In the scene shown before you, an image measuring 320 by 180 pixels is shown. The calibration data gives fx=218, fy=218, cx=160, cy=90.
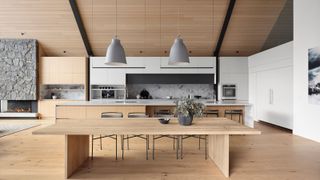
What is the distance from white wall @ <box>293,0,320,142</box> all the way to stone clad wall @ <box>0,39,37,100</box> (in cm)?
778

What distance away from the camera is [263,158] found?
3.43m

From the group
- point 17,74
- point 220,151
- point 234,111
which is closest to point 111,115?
point 220,151

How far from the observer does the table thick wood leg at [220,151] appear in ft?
8.95

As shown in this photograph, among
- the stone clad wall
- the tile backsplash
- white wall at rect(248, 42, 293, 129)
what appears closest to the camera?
white wall at rect(248, 42, 293, 129)

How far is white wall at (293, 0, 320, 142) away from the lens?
14.7 ft

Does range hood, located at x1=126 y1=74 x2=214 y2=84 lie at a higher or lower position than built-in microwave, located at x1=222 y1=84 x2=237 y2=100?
higher

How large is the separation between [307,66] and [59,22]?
6.64m

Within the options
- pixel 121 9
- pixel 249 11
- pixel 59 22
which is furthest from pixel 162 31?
pixel 59 22

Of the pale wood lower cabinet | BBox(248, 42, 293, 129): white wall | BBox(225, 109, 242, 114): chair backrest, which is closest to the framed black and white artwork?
BBox(248, 42, 293, 129): white wall

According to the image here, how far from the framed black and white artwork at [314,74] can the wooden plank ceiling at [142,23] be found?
2.11 metres

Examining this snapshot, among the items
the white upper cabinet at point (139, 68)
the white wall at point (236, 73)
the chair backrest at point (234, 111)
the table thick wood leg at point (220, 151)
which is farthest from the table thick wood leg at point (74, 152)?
the white wall at point (236, 73)

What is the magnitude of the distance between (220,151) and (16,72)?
7.40 meters

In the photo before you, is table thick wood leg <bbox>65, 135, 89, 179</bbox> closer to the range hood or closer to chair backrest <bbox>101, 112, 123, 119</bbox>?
chair backrest <bbox>101, 112, 123, 119</bbox>

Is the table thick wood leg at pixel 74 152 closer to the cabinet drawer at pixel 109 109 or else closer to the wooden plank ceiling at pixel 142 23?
the cabinet drawer at pixel 109 109
